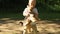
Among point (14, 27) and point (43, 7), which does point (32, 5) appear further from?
point (43, 7)

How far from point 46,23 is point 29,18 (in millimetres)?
3853

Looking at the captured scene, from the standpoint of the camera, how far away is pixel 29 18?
4324 mm

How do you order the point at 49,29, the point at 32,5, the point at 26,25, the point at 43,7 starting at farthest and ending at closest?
the point at 43,7
the point at 49,29
the point at 26,25
the point at 32,5

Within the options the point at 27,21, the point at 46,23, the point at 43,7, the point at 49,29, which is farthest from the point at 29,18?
the point at 43,7

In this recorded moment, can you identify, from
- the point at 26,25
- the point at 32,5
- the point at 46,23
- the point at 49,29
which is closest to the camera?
the point at 32,5

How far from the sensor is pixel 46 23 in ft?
26.6

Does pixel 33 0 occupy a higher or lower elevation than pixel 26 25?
higher

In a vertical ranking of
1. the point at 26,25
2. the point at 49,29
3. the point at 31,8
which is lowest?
the point at 49,29

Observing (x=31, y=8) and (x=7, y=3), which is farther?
(x=7, y=3)

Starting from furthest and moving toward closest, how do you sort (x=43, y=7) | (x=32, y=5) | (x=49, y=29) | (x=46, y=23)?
(x=43, y=7) < (x=46, y=23) < (x=49, y=29) < (x=32, y=5)

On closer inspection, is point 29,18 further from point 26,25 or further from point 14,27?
point 14,27

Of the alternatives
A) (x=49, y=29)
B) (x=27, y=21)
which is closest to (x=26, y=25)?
(x=27, y=21)

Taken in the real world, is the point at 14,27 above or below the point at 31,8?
below

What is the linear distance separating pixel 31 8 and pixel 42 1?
8866mm
